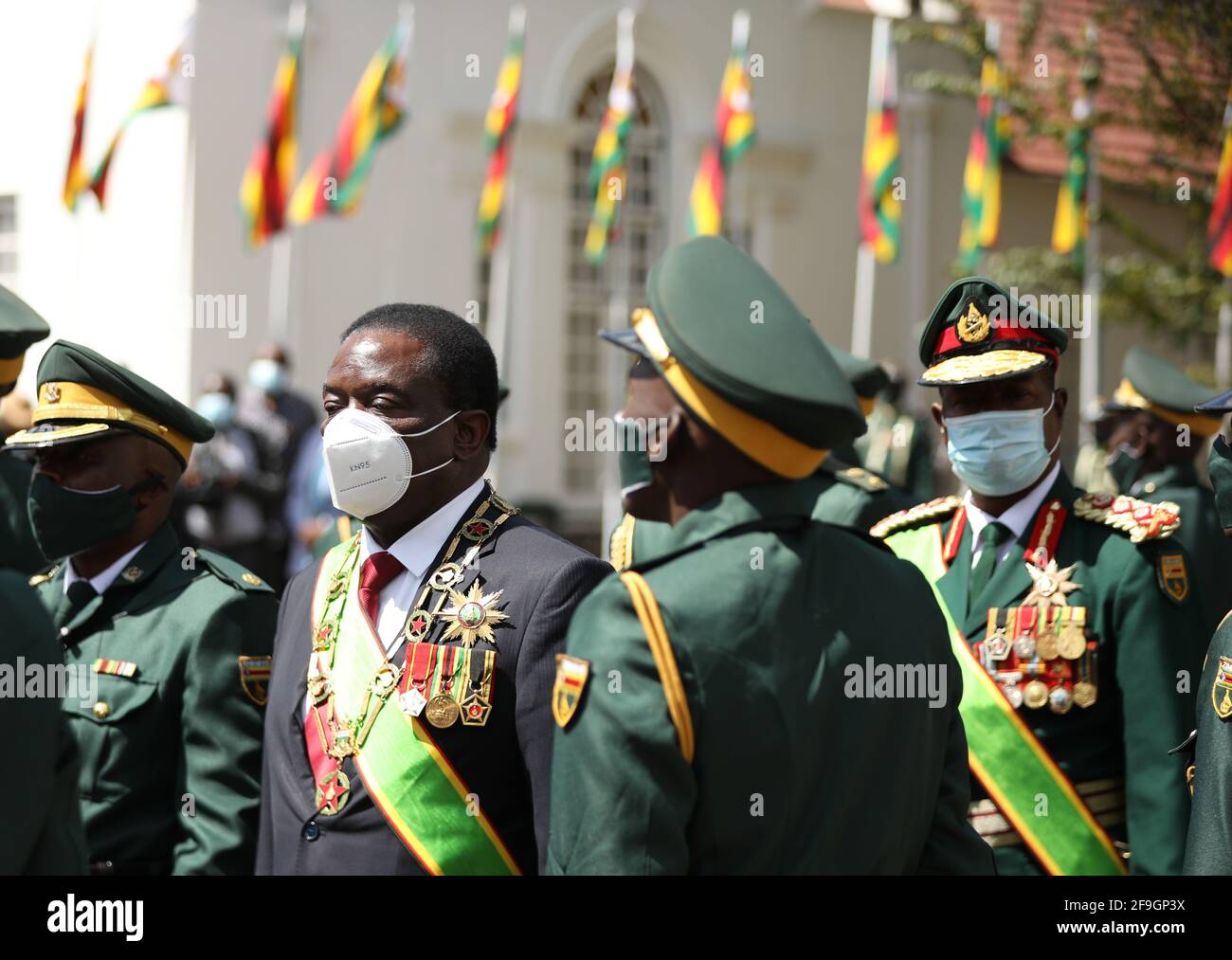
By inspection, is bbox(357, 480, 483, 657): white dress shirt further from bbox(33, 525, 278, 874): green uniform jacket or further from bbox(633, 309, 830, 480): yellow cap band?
bbox(633, 309, 830, 480): yellow cap band

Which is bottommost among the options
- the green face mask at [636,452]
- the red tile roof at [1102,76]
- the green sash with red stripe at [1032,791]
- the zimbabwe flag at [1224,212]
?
the green sash with red stripe at [1032,791]

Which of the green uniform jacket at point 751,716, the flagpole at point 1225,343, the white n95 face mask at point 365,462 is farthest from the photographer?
the flagpole at point 1225,343

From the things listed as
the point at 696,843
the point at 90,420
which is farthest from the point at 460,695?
the point at 90,420

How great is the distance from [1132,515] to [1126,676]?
1.58 feet

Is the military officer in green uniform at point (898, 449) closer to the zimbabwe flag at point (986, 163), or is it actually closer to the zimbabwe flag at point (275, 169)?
the zimbabwe flag at point (986, 163)

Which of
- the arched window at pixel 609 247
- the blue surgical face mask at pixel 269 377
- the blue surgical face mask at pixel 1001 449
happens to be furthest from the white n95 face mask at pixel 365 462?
the arched window at pixel 609 247

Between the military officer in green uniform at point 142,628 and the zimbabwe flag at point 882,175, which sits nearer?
the military officer in green uniform at point 142,628

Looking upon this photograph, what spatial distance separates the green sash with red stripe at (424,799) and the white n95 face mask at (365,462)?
1.42ft

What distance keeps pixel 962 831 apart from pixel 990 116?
497 inches

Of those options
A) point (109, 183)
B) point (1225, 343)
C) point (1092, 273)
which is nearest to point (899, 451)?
point (1225, 343)

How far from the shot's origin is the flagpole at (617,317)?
16828 mm

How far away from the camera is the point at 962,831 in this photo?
304 cm

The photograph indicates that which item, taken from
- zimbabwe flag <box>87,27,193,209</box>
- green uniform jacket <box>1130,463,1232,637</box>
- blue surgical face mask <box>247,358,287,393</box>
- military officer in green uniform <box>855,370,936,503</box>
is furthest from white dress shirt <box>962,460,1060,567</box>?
zimbabwe flag <box>87,27,193,209</box>

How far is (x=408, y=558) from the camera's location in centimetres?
374
